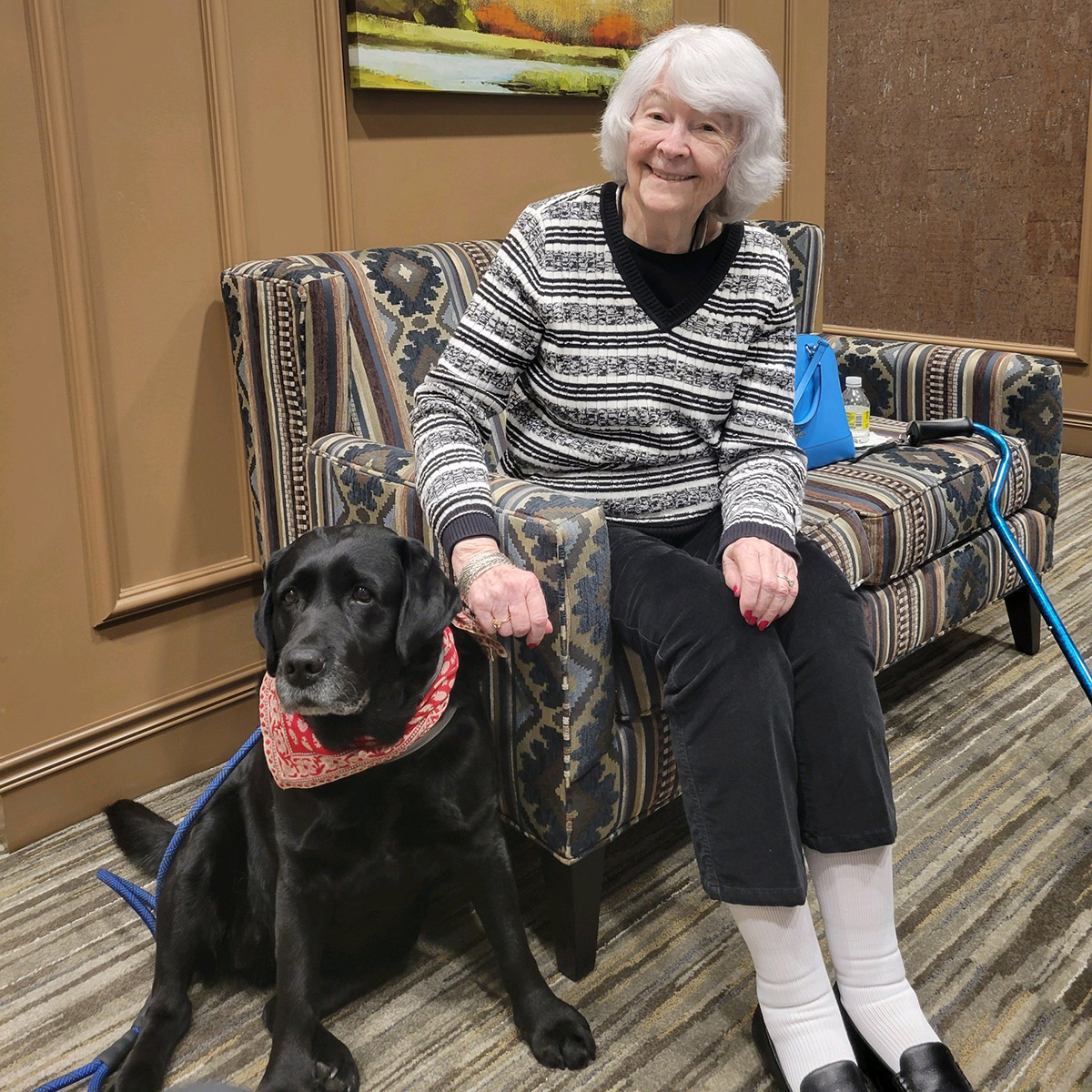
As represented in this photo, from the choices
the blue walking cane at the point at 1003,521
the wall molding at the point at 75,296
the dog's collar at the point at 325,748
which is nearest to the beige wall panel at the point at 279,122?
the wall molding at the point at 75,296

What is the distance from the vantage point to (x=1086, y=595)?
2756 mm

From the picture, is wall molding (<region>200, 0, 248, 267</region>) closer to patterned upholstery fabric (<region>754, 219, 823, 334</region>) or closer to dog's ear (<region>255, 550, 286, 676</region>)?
dog's ear (<region>255, 550, 286, 676</region>)

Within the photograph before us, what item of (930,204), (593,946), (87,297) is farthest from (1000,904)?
(930,204)

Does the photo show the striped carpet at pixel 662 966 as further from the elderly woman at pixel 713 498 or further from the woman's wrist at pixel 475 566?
the woman's wrist at pixel 475 566

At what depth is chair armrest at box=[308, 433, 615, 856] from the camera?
1.34 metres

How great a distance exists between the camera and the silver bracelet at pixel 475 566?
129 cm

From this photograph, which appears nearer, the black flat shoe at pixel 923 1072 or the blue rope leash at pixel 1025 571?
the black flat shoe at pixel 923 1072

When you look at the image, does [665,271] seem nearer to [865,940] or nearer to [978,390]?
[865,940]

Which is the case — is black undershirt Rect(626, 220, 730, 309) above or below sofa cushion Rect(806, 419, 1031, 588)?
above

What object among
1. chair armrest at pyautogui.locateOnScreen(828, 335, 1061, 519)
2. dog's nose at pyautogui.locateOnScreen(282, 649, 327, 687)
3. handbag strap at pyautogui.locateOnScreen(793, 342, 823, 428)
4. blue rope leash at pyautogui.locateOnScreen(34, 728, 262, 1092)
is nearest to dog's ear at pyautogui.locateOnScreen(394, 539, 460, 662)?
dog's nose at pyautogui.locateOnScreen(282, 649, 327, 687)

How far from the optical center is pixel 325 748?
1198 millimetres

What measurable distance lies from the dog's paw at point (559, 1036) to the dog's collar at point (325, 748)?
0.39 meters

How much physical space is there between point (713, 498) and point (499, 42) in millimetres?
1207

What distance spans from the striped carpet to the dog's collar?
15.6 inches
